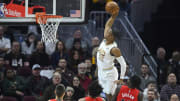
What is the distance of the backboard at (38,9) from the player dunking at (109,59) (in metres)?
1.27

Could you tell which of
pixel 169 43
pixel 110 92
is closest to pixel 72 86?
pixel 110 92

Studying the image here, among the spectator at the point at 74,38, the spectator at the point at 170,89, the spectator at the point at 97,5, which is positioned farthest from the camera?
the spectator at the point at 97,5

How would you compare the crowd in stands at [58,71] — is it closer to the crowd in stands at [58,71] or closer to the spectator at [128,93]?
the crowd in stands at [58,71]

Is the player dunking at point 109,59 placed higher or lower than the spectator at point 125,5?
lower

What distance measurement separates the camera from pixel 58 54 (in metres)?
12.3

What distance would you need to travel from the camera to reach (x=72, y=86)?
11070 millimetres

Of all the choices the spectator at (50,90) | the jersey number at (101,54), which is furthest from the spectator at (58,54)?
the jersey number at (101,54)

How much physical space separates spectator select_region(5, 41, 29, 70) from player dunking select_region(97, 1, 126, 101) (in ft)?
11.9

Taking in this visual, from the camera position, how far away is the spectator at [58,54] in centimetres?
1228

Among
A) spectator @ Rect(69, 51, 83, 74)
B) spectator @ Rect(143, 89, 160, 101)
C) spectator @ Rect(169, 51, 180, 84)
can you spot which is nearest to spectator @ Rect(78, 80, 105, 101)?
spectator @ Rect(143, 89, 160, 101)

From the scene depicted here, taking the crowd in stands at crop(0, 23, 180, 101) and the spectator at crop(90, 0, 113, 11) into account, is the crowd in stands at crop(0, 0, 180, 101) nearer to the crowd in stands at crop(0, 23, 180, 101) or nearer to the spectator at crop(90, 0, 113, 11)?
the crowd in stands at crop(0, 23, 180, 101)

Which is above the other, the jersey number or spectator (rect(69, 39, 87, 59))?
the jersey number

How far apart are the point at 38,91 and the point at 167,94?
114 inches

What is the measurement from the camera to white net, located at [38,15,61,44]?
9.43 m
